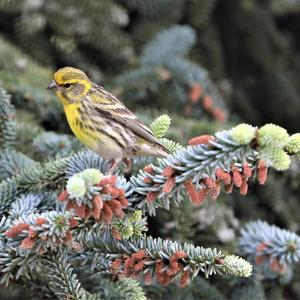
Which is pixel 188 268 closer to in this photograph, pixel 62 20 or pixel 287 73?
pixel 62 20

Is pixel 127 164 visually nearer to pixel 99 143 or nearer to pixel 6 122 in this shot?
pixel 99 143

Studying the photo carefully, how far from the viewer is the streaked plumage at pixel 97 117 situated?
2758mm

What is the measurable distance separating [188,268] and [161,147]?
1.98ft

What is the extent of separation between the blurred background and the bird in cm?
12

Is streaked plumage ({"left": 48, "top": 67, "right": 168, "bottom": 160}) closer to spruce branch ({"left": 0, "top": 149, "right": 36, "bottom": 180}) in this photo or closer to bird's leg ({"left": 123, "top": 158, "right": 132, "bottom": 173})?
bird's leg ({"left": 123, "top": 158, "right": 132, "bottom": 173})

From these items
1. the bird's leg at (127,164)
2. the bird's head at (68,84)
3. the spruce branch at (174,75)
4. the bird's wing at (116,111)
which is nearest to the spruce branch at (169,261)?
the bird's leg at (127,164)

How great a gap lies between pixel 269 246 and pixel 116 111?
978mm

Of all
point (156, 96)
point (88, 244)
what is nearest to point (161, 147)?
point (88, 244)

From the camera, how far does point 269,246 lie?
255 cm

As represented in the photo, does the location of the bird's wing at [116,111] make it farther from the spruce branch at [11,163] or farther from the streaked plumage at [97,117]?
the spruce branch at [11,163]

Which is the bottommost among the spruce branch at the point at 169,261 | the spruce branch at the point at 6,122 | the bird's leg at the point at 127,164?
the spruce branch at the point at 169,261

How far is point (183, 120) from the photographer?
134 inches

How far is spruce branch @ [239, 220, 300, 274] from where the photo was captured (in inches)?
95.0

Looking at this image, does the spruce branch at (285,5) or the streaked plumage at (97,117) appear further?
the spruce branch at (285,5)
